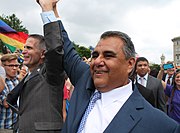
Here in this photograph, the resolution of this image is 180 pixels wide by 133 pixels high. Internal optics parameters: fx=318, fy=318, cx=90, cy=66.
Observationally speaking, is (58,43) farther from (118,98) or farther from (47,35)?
(118,98)

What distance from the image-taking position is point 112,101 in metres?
2.34

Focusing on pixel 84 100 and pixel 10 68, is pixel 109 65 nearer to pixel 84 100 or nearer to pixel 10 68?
pixel 84 100

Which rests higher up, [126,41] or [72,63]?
[126,41]

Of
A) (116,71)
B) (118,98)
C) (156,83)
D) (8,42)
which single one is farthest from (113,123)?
(8,42)

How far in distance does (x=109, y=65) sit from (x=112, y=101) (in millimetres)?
268

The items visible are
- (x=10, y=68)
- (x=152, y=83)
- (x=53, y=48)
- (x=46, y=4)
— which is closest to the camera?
(x=53, y=48)

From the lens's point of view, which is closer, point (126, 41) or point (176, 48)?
point (126, 41)

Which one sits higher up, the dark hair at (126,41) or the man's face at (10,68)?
the dark hair at (126,41)

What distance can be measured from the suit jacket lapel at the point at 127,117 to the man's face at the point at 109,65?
0.61 ft

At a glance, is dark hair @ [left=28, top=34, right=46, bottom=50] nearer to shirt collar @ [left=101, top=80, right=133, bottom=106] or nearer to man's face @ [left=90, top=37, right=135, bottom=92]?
man's face @ [left=90, top=37, right=135, bottom=92]

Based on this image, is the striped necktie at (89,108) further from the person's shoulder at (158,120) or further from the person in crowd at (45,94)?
the person in crowd at (45,94)

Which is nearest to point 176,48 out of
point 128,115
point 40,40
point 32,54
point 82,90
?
point 40,40

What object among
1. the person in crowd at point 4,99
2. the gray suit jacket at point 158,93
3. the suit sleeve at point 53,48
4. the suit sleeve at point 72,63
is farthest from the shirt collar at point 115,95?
the gray suit jacket at point 158,93

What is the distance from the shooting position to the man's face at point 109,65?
232cm
